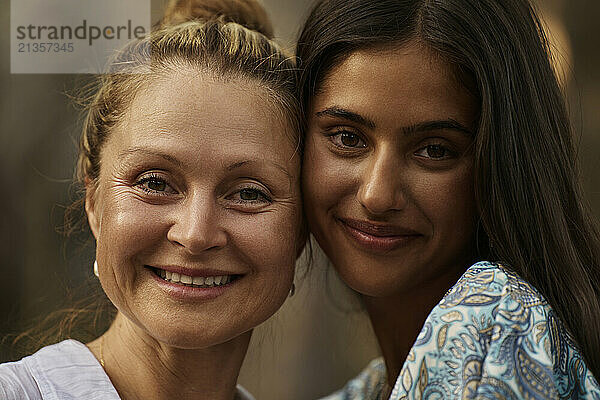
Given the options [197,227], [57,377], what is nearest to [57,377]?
[57,377]

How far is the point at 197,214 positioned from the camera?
920 millimetres

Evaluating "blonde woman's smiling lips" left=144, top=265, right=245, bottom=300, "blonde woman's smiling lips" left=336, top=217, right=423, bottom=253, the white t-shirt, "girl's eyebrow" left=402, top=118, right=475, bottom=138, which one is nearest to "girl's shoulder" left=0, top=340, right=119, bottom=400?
the white t-shirt

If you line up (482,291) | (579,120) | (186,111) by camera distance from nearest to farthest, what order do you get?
(482,291)
(186,111)
(579,120)

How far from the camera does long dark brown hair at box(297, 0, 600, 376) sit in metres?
0.95

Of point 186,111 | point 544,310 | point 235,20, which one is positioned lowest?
point 544,310

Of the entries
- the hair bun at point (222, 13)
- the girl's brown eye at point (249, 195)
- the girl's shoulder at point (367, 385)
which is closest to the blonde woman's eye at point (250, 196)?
the girl's brown eye at point (249, 195)

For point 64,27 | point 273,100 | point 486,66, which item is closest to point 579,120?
point 486,66

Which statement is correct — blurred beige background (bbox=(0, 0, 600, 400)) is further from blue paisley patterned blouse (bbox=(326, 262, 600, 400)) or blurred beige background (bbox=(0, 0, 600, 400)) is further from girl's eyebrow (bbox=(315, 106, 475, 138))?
blue paisley patterned blouse (bbox=(326, 262, 600, 400))

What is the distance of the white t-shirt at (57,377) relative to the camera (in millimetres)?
943

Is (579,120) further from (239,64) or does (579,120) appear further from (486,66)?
(239,64)

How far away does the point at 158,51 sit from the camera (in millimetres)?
1041

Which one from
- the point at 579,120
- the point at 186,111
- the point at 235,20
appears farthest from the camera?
the point at 579,120

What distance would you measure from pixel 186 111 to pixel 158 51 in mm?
132

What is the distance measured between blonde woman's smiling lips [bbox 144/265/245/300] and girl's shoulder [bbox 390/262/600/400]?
0.89 ft
